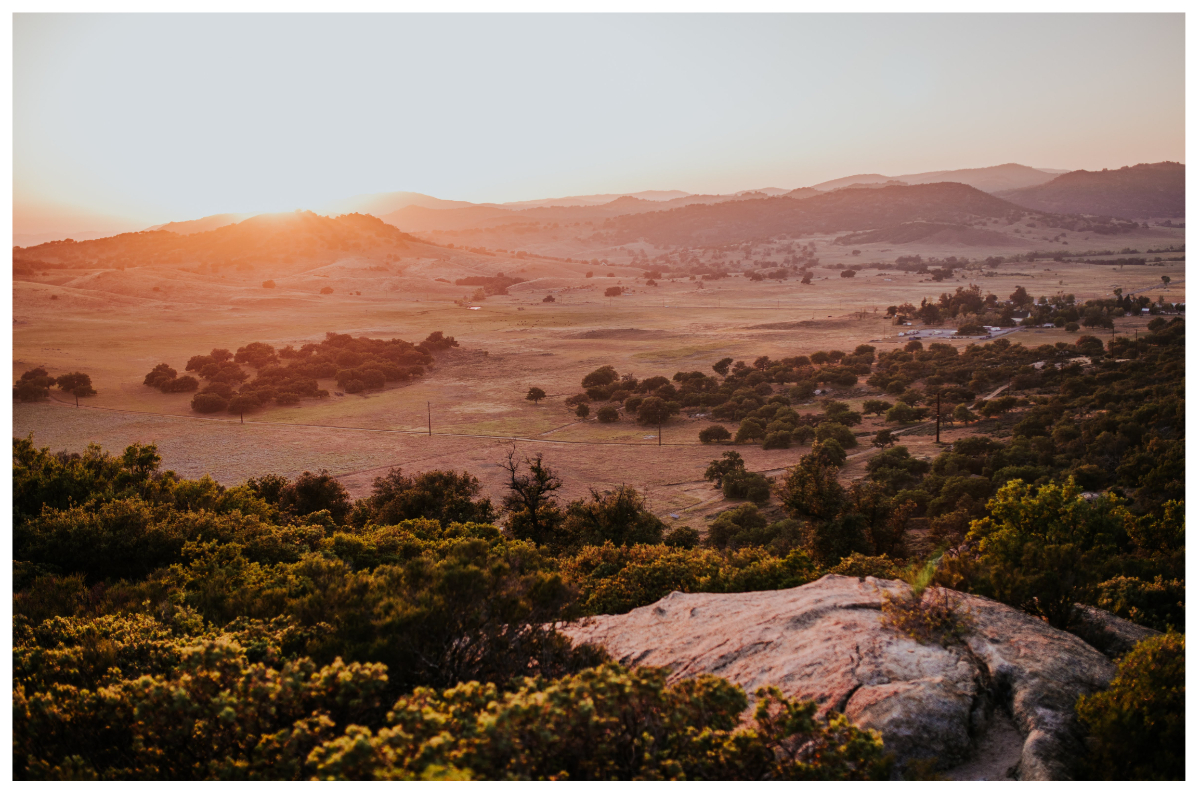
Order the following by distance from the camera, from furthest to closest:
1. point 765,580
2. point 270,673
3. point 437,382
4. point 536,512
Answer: point 437,382 → point 536,512 → point 765,580 → point 270,673

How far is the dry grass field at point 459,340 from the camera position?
1903 inches

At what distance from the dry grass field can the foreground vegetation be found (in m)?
11.7

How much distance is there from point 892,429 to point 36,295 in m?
106

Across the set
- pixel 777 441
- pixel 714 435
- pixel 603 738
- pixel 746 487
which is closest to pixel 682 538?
pixel 746 487

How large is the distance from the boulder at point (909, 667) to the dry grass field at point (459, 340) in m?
24.6

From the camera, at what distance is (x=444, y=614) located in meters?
10.4

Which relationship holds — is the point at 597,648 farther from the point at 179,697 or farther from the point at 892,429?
the point at 892,429

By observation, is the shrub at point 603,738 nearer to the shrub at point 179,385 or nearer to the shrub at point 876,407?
the shrub at point 876,407

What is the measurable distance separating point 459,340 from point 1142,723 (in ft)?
290

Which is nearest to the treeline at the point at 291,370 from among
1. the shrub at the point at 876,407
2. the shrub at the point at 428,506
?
the shrub at the point at 428,506

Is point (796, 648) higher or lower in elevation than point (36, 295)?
lower

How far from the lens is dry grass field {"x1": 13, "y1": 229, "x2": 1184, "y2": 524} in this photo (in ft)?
159

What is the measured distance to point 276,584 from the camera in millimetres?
15328

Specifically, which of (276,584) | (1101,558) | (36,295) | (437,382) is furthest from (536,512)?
(36,295)
